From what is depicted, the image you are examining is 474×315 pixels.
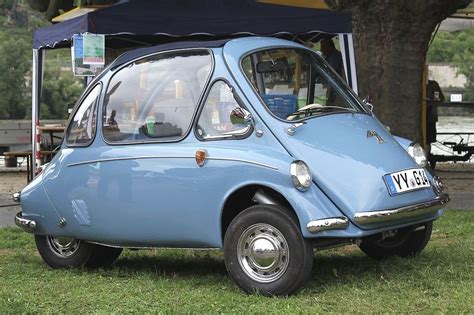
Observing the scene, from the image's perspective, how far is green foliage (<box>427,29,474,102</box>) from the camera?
1904 cm

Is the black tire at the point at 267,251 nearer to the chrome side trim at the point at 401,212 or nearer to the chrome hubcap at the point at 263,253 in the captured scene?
the chrome hubcap at the point at 263,253

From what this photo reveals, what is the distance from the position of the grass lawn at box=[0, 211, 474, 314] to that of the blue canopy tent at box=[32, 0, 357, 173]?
12.1ft

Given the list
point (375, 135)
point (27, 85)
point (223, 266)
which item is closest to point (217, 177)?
point (375, 135)

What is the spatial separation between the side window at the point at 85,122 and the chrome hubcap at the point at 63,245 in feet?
2.68

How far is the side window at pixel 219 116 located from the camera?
5.56m

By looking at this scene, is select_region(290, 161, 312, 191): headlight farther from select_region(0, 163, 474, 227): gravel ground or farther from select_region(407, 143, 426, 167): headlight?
select_region(0, 163, 474, 227): gravel ground

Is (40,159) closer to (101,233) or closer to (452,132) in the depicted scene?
(101,233)

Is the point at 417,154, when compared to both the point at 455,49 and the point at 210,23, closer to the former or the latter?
the point at 210,23

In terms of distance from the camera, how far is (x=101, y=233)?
602 cm

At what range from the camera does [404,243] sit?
630cm

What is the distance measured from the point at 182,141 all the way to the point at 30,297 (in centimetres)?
153

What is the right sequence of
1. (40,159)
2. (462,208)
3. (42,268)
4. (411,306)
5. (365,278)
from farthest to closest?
1. (40,159)
2. (462,208)
3. (42,268)
4. (365,278)
5. (411,306)

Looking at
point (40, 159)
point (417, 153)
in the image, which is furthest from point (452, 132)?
point (417, 153)

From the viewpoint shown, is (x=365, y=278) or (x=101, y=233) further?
(x=101, y=233)
